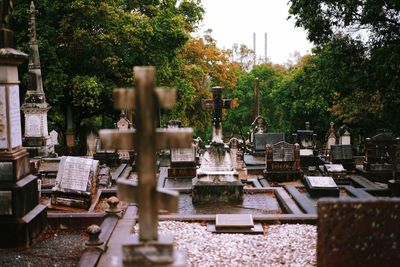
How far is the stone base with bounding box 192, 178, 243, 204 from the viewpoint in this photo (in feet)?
41.8

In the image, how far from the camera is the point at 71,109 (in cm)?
2775

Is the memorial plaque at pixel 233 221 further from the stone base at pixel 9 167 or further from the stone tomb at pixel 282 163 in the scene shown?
the stone tomb at pixel 282 163

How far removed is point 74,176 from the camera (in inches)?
442

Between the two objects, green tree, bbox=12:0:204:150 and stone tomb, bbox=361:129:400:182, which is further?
green tree, bbox=12:0:204:150

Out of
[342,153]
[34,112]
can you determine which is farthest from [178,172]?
[34,112]

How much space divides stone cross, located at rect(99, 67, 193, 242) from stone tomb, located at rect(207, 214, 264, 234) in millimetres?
5466

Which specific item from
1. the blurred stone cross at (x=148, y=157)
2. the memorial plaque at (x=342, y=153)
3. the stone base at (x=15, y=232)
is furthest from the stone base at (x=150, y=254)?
the memorial plaque at (x=342, y=153)

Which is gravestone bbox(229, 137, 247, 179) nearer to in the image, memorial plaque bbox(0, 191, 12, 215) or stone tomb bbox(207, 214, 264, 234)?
stone tomb bbox(207, 214, 264, 234)

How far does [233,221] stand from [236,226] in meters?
0.22

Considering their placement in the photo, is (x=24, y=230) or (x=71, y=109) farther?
(x=71, y=109)

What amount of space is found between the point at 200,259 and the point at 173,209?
3.87 metres

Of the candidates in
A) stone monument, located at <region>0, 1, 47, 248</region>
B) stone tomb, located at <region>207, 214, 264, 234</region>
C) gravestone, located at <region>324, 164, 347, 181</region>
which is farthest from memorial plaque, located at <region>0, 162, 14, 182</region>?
gravestone, located at <region>324, 164, 347, 181</region>

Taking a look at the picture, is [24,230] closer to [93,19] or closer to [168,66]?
[93,19]

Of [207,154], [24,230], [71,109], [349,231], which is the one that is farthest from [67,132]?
[349,231]
